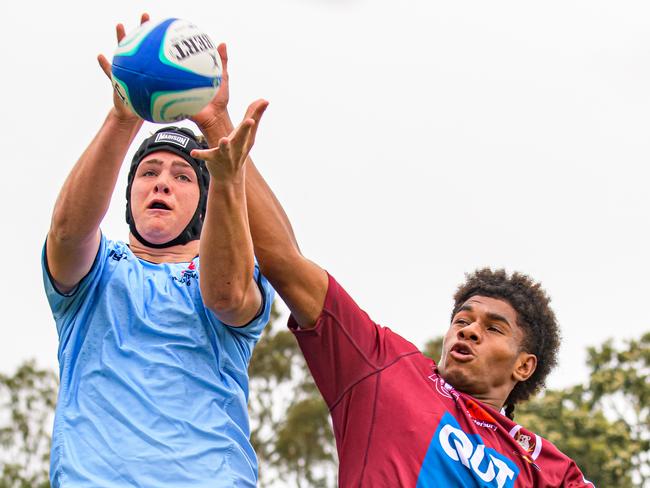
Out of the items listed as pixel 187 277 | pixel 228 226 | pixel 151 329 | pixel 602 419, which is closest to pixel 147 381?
pixel 151 329

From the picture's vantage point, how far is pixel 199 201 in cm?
532

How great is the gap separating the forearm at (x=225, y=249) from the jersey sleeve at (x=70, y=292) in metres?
0.53

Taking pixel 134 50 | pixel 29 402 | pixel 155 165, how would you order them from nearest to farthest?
pixel 134 50
pixel 155 165
pixel 29 402

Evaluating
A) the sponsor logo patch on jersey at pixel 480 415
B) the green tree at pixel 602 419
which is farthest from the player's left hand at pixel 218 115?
the green tree at pixel 602 419

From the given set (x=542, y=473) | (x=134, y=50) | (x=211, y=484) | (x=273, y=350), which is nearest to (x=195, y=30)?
(x=134, y=50)

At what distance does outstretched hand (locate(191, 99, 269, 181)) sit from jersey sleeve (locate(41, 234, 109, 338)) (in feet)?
2.43

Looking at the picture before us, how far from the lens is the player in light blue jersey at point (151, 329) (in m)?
4.60

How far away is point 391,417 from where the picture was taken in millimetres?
5348

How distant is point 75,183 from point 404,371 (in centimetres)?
192

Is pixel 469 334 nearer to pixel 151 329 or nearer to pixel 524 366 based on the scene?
pixel 524 366

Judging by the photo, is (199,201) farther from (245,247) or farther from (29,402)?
(29,402)

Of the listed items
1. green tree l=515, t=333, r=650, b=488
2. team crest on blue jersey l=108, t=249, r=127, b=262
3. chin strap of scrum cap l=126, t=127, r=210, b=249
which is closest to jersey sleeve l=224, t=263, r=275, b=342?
chin strap of scrum cap l=126, t=127, r=210, b=249

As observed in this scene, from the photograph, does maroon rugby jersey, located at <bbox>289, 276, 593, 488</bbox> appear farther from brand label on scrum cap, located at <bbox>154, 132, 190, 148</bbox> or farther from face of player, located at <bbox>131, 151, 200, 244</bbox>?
brand label on scrum cap, located at <bbox>154, 132, 190, 148</bbox>

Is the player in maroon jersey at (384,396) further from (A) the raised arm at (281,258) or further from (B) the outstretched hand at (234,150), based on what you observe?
(B) the outstretched hand at (234,150)
